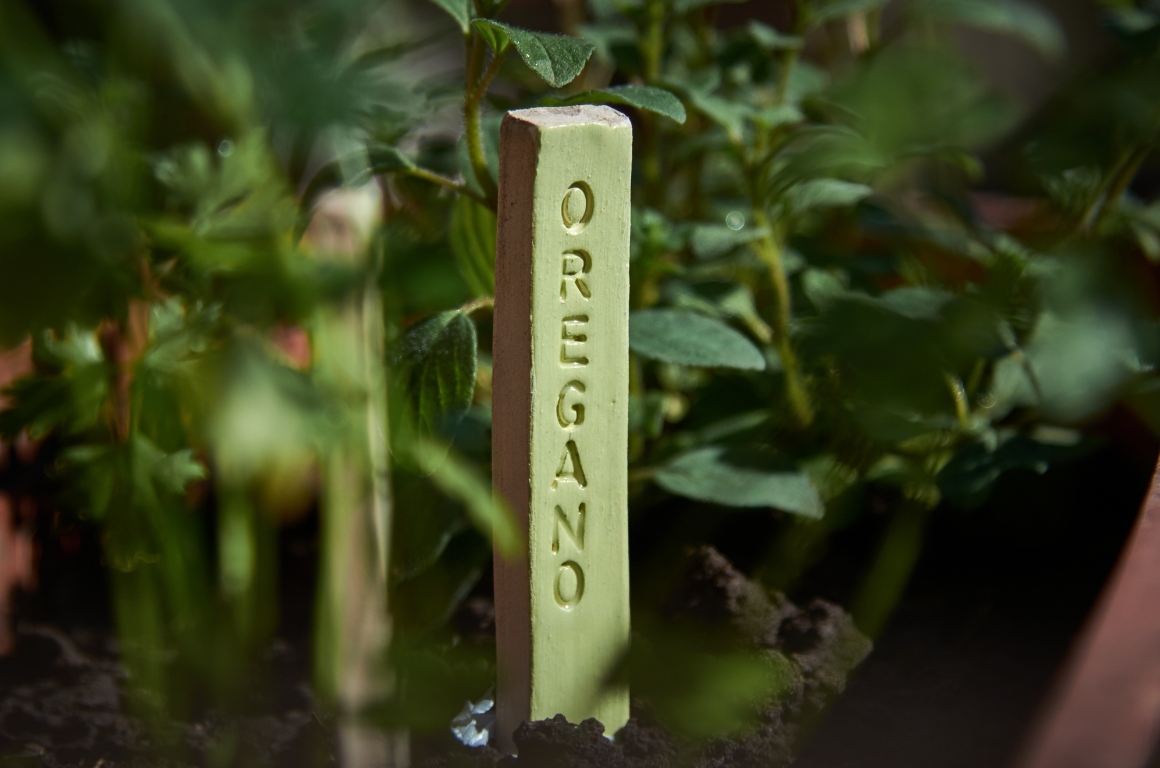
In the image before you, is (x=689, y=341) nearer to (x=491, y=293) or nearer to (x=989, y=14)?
(x=491, y=293)

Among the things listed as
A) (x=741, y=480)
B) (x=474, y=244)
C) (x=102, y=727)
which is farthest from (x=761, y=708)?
(x=102, y=727)

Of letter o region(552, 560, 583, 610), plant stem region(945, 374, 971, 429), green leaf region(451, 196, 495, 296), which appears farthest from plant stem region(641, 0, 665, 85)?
letter o region(552, 560, 583, 610)

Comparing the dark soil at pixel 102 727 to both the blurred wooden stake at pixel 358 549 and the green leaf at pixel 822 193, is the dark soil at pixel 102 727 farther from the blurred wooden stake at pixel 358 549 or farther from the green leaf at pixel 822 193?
the green leaf at pixel 822 193

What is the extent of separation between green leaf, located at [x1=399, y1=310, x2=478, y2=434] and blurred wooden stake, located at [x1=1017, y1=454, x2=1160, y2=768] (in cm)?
36

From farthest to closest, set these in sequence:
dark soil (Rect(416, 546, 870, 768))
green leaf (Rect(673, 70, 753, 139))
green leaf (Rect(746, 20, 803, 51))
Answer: green leaf (Rect(746, 20, 803, 51)) → green leaf (Rect(673, 70, 753, 139)) → dark soil (Rect(416, 546, 870, 768))

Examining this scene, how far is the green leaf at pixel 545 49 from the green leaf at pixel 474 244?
153 mm

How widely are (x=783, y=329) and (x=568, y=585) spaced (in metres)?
0.39

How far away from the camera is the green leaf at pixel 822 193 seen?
0.81 meters

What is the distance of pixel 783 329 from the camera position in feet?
2.87

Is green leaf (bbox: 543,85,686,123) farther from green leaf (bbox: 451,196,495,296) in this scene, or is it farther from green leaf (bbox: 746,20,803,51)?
green leaf (bbox: 746,20,803,51)

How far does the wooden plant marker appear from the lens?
1.71 feet

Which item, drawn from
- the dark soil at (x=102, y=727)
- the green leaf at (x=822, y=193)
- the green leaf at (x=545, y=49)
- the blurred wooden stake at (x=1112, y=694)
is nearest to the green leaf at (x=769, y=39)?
the green leaf at (x=822, y=193)

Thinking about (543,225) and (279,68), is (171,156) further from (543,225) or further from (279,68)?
(279,68)

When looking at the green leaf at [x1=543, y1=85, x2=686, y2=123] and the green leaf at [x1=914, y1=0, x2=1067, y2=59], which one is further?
the green leaf at [x1=914, y1=0, x2=1067, y2=59]
